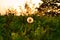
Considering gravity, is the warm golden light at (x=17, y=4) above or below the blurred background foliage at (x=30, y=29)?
above

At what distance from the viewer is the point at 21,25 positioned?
160 cm

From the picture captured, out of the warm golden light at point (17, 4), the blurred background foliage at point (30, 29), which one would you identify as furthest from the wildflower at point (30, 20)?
the warm golden light at point (17, 4)

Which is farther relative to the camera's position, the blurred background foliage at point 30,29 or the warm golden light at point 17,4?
the warm golden light at point 17,4

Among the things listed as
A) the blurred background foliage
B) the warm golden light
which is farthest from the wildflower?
the warm golden light

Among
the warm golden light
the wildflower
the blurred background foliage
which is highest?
the warm golden light

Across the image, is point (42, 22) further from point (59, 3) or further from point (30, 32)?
point (59, 3)

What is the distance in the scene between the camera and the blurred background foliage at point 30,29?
1541mm

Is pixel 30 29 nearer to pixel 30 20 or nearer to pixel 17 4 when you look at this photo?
pixel 30 20

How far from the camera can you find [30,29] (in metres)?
1.58

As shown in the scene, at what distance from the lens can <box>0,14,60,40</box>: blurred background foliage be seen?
1.54m

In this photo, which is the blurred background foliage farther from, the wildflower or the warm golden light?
the warm golden light

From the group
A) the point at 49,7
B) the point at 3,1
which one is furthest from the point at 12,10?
the point at 49,7

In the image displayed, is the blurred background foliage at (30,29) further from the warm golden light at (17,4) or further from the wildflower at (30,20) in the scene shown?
the warm golden light at (17,4)

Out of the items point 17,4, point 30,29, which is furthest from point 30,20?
point 17,4
